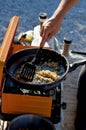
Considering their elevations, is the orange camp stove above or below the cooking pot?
above

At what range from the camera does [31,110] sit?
1.78m

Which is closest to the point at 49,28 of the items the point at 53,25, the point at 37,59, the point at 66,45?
the point at 53,25

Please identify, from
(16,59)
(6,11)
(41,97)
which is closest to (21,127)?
(41,97)

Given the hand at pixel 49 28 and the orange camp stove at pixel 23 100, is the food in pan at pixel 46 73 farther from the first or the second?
the hand at pixel 49 28

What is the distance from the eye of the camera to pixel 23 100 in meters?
1.72

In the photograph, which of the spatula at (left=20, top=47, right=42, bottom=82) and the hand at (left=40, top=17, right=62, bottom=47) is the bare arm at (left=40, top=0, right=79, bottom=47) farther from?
the spatula at (left=20, top=47, right=42, bottom=82)

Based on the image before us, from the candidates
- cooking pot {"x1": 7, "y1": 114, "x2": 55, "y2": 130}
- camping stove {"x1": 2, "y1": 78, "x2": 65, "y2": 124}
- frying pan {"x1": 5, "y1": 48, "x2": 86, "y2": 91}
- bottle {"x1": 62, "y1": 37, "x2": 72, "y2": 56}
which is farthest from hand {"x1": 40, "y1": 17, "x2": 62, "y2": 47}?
bottle {"x1": 62, "y1": 37, "x2": 72, "y2": 56}

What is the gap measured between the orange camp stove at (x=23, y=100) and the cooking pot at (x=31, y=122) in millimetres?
50

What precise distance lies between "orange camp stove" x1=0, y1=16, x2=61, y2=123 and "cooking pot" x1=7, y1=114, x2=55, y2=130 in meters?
0.05

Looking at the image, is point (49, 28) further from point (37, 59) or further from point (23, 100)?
point (23, 100)

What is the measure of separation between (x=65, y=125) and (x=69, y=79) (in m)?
0.53

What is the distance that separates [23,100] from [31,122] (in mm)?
150

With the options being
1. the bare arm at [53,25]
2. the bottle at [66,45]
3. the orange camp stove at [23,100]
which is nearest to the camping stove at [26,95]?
the orange camp stove at [23,100]

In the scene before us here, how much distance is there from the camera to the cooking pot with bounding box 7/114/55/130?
173 centimetres
